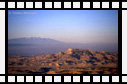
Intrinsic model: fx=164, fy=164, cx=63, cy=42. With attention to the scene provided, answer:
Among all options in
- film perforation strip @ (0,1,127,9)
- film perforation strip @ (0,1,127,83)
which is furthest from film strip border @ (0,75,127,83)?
film perforation strip @ (0,1,127,9)

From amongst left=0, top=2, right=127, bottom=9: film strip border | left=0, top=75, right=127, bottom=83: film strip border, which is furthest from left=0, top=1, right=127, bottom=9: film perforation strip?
left=0, top=75, right=127, bottom=83: film strip border

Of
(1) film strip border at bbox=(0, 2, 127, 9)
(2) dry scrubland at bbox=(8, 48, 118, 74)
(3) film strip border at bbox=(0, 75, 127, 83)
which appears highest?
(1) film strip border at bbox=(0, 2, 127, 9)

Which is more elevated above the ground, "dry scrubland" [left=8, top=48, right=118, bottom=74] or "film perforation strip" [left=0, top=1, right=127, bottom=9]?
"film perforation strip" [left=0, top=1, right=127, bottom=9]

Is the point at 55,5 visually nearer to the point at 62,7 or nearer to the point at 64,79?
the point at 62,7

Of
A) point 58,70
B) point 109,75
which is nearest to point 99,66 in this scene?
point 109,75

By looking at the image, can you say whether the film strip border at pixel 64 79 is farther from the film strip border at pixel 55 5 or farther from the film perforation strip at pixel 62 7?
the film strip border at pixel 55 5

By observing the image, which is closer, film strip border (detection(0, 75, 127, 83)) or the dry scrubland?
film strip border (detection(0, 75, 127, 83))

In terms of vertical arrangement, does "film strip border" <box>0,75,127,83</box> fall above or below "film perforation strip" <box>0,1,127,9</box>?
below

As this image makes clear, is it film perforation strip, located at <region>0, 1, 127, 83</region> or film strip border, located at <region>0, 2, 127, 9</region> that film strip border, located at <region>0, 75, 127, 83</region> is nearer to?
film perforation strip, located at <region>0, 1, 127, 83</region>
